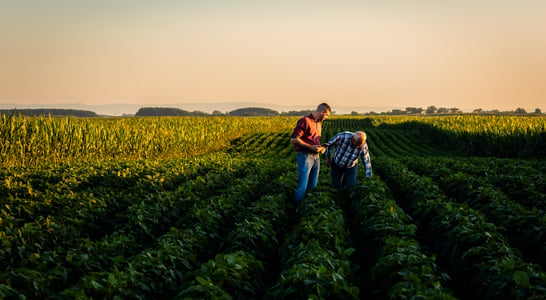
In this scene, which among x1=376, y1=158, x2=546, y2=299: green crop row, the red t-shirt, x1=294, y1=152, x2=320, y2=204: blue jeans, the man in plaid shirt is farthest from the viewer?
the man in plaid shirt

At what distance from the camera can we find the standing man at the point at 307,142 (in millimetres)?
9102

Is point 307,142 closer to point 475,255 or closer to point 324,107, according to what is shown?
point 324,107

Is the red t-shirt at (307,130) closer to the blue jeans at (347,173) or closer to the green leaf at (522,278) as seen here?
Result: the blue jeans at (347,173)

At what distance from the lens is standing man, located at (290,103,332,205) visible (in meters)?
9.10

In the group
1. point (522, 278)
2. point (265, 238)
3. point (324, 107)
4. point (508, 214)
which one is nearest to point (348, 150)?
point (324, 107)

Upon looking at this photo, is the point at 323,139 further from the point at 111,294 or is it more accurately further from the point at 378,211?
the point at 111,294

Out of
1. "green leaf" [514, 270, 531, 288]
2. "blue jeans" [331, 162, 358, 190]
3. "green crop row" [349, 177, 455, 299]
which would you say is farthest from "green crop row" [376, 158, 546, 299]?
"blue jeans" [331, 162, 358, 190]

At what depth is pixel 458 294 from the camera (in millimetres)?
5406

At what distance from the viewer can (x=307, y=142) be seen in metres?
9.35

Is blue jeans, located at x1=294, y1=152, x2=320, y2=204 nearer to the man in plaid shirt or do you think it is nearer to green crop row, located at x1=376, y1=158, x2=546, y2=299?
the man in plaid shirt

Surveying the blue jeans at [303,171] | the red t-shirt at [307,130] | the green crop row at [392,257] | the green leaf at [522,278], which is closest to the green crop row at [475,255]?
the green leaf at [522,278]

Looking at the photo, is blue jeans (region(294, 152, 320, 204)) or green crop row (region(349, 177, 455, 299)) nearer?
green crop row (region(349, 177, 455, 299))

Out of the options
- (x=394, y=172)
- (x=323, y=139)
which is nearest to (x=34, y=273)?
(x=394, y=172)

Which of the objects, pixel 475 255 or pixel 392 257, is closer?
pixel 392 257
